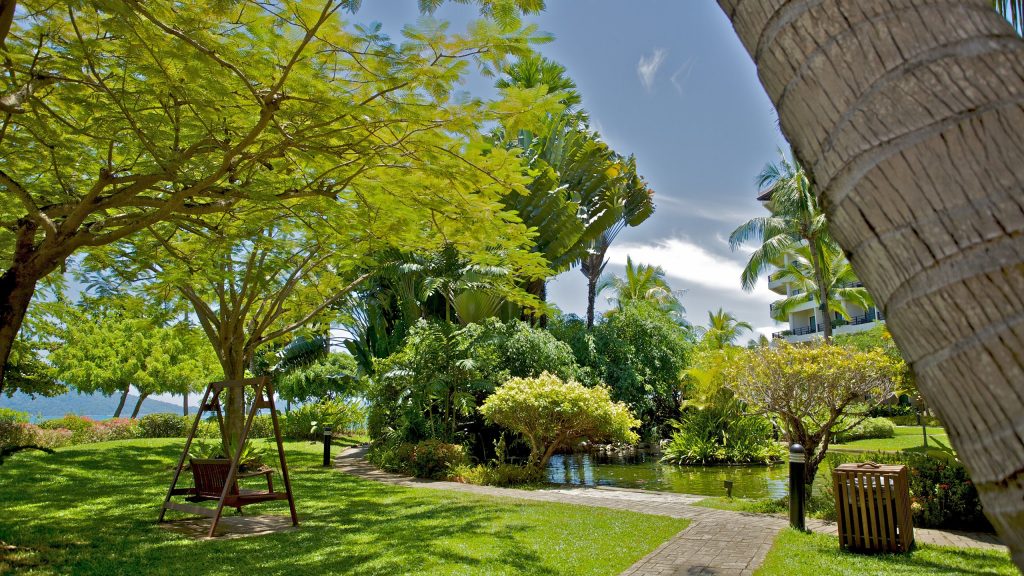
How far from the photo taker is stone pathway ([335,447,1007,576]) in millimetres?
6812

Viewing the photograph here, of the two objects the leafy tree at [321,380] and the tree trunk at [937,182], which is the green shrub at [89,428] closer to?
the leafy tree at [321,380]

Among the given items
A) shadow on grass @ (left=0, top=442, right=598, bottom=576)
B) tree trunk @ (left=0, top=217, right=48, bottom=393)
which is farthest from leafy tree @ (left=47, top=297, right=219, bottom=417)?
tree trunk @ (left=0, top=217, right=48, bottom=393)

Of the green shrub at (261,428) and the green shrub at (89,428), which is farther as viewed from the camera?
the green shrub at (261,428)

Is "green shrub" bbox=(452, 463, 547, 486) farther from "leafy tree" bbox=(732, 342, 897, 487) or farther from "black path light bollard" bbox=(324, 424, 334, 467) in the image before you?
"leafy tree" bbox=(732, 342, 897, 487)

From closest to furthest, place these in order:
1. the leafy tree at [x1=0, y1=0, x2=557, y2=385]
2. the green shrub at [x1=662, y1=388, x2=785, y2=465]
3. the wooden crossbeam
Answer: the leafy tree at [x1=0, y1=0, x2=557, y2=385] → the wooden crossbeam → the green shrub at [x1=662, y1=388, x2=785, y2=465]

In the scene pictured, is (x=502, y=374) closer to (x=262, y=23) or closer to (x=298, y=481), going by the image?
(x=298, y=481)

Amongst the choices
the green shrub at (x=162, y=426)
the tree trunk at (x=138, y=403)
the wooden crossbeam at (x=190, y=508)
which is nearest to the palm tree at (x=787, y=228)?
the wooden crossbeam at (x=190, y=508)

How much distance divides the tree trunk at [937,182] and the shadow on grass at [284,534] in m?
5.99

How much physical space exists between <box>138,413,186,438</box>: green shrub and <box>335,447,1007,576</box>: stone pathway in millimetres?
17073

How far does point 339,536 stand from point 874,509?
20.8ft

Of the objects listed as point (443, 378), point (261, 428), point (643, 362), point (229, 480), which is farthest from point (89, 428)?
point (643, 362)

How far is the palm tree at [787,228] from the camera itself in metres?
24.0

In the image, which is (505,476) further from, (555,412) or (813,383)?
(813,383)

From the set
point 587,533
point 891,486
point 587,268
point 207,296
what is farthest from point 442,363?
point 587,268
